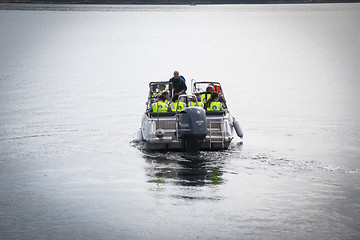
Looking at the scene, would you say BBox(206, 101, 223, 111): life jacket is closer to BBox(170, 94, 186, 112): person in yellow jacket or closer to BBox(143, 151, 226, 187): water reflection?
BBox(170, 94, 186, 112): person in yellow jacket

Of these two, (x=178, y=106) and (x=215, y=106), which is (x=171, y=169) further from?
(x=215, y=106)

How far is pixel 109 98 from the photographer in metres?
24.8

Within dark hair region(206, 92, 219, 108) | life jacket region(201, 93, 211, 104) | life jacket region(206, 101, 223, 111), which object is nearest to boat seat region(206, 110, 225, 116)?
life jacket region(206, 101, 223, 111)

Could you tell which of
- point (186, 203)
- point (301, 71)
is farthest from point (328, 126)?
point (301, 71)

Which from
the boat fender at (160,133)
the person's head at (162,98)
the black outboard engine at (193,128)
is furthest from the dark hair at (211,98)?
the boat fender at (160,133)

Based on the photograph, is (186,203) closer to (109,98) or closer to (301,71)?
(109,98)

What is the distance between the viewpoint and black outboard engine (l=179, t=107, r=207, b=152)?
42.8 ft

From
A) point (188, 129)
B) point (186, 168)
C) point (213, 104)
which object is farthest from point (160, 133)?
point (213, 104)

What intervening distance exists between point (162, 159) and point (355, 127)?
791 cm

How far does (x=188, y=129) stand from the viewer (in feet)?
43.1

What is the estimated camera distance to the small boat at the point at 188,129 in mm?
13141

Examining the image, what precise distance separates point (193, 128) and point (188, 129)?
188mm

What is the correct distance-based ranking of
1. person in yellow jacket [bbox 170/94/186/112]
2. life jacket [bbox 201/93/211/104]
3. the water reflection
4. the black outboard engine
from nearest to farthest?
the water reflection, the black outboard engine, person in yellow jacket [bbox 170/94/186/112], life jacket [bbox 201/93/211/104]

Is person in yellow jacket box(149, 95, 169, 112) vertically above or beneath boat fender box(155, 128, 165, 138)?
above
